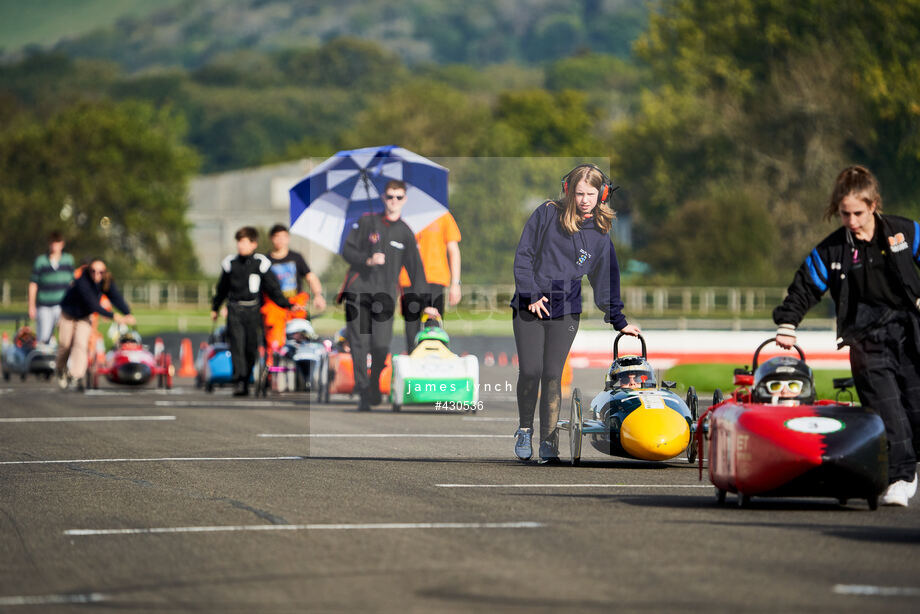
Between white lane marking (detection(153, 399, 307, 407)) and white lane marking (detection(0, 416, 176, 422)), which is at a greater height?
white lane marking (detection(153, 399, 307, 407))

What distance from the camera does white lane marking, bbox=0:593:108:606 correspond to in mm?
7344

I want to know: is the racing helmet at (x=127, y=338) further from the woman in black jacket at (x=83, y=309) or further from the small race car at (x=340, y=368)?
the small race car at (x=340, y=368)

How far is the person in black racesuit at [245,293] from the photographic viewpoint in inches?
863

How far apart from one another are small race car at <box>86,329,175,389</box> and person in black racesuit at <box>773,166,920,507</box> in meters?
15.0

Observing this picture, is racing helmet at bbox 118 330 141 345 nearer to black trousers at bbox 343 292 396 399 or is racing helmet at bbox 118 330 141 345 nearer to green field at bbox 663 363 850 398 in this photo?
black trousers at bbox 343 292 396 399

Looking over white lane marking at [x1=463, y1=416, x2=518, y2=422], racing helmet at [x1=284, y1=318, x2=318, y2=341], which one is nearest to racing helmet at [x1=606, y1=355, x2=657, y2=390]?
white lane marking at [x1=463, y1=416, x2=518, y2=422]

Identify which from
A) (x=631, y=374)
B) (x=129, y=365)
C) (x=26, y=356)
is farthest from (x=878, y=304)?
(x=26, y=356)

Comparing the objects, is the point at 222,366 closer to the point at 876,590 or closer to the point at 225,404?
the point at 225,404

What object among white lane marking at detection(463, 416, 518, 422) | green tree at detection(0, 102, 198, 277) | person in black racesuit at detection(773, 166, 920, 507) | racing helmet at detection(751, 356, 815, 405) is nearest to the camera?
person in black racesuit at detection(773, 166, 920, 507)

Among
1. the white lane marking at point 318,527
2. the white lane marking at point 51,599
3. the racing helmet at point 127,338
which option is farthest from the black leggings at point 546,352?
the racing helmet at point 127,338

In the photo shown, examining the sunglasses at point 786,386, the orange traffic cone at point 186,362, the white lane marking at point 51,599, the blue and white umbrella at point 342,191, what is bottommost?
the white lane marking at point 51,599

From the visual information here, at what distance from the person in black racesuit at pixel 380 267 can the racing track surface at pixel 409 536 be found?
14.1 feet

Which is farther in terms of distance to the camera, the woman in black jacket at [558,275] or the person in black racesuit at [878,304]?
the woman in black jacket at [558,275]

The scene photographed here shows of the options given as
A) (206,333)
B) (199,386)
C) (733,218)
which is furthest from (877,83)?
(199,386)
